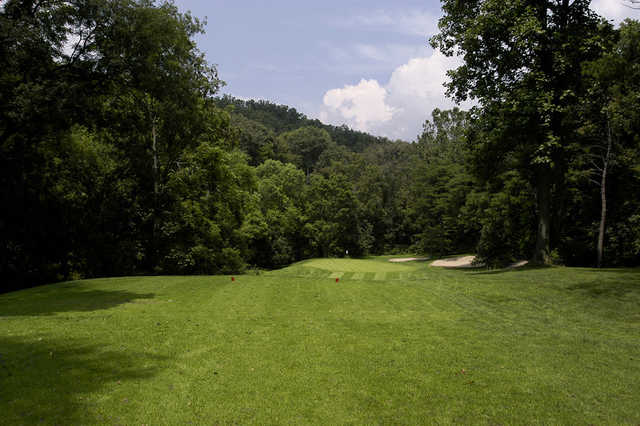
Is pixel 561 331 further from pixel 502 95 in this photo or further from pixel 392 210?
pixel 392 210

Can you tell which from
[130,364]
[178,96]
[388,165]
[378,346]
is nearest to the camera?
[130,364]

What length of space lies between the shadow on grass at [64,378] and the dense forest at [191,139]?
26.6 ft

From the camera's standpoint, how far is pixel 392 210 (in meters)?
66.9

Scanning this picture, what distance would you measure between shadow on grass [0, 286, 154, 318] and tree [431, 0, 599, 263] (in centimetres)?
1603

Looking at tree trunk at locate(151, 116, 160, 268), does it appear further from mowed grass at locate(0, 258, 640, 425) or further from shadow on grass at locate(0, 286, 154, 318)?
mowed grass at locate(0, 258, 640, 425)

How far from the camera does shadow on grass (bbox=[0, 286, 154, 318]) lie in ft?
31.3

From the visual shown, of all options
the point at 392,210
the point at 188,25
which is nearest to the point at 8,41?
the point at 188,25

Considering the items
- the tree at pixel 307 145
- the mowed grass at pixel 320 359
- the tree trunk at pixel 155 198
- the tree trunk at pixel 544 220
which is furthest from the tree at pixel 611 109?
the tree at pixel 307 145

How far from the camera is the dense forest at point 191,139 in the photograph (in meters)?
12.3

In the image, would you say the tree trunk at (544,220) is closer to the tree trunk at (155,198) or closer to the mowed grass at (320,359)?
the mowed grass at (320,359)

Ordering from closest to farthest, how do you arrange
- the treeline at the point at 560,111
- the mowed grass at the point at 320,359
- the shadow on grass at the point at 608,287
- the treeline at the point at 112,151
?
the mowed grass at the point at 320,359 < the shadow on grass at the point at 608,287 < the treeline at the point at 112,151 < the treeline at the point at 560,111

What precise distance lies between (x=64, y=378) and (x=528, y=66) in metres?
19.6

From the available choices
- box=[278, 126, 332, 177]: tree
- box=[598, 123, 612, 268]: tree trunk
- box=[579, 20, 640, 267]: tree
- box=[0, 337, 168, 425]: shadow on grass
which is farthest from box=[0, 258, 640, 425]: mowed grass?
box=[278, 126, 332, 177]: tree

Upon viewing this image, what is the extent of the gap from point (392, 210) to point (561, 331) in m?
59.0
